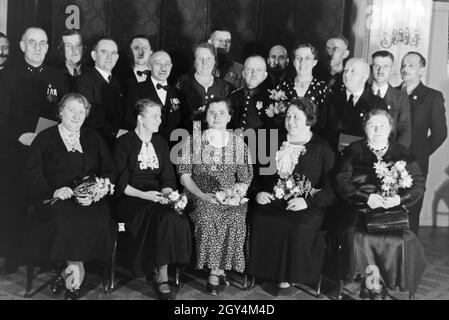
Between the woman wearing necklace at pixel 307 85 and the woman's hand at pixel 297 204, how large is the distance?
915 millimetres

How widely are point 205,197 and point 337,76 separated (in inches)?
72.7

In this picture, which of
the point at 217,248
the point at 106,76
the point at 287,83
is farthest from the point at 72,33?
the point at 217,248

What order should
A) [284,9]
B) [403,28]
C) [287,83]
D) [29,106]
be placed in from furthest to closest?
[284,9] < [403,28] < [287,83] < [29,106]

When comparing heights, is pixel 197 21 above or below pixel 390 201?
above

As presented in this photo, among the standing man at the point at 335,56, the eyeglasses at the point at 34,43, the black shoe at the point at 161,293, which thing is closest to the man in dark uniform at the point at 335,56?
the standing man at the point at 335,56

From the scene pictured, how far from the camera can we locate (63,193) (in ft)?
14.1

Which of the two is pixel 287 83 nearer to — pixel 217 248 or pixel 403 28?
pixel 217 248

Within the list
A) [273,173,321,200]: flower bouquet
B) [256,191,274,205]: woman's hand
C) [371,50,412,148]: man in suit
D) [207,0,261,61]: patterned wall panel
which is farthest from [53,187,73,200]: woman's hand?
[207,0,261,61]: patterned wall panel

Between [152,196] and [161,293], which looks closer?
[161,293]

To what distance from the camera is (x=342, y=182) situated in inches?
181

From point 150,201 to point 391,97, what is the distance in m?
2.32

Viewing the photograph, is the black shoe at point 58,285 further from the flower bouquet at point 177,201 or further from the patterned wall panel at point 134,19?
the patterned wall panel at point 134,19

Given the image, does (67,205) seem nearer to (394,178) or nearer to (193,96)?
(193,96)

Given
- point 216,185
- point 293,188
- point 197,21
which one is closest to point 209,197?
point 216,185
